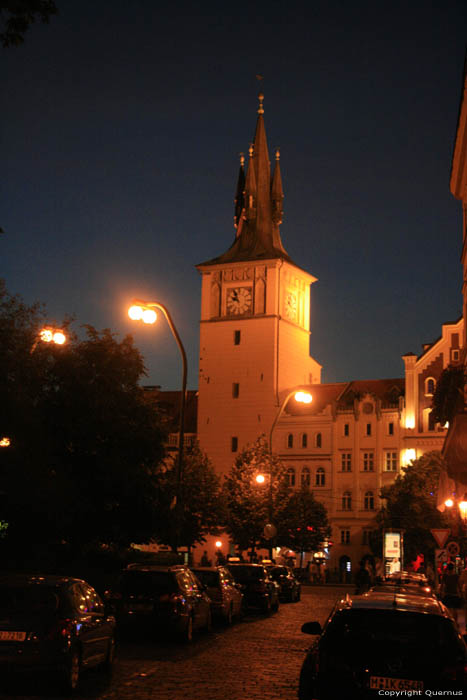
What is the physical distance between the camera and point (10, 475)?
100ft

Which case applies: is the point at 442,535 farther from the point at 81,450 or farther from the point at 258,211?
the point at 258,211

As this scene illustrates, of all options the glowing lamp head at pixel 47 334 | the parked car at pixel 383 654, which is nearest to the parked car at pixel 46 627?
the parked car at pixel 383 654

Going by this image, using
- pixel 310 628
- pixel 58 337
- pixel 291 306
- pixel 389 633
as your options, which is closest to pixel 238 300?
pixel 291 306

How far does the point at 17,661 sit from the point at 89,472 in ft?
73.5

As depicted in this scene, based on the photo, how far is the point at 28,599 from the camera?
13.4 meters

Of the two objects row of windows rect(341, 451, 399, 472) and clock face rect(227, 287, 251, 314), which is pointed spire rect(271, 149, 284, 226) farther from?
row of windows rect(341, 451, 399, 472)

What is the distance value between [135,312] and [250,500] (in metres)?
55.0

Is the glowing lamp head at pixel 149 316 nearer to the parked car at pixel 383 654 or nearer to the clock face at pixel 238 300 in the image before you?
the parked car at pixel 383 654

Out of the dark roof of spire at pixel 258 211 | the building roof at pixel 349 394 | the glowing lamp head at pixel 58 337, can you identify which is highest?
the dark roof of spire at pixel 258 211

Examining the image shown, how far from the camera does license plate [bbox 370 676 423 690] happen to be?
352 inches

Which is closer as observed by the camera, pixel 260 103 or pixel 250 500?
pixel 250 500

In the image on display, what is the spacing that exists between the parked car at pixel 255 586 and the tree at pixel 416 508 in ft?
111

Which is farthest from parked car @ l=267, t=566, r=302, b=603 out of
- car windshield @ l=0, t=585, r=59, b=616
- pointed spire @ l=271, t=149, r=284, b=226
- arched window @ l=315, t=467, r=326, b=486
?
pointed spire @ l=271, t=149, r=284, b=226

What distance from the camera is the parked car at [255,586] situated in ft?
104
